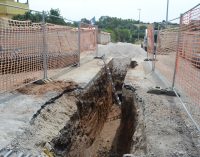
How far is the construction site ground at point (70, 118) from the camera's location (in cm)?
500

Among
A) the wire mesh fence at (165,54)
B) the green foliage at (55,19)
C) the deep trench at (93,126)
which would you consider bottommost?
the deep trench at (93,126)

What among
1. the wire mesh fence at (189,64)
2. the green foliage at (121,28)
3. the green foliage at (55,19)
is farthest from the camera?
the green foliage at (121,28)

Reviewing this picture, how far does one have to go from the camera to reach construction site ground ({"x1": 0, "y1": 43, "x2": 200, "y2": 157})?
16.4ft

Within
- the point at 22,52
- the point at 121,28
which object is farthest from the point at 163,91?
the point at 121,28

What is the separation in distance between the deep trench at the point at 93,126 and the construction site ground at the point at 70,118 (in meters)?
0.08

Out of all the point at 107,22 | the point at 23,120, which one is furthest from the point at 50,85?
the point at 107,22

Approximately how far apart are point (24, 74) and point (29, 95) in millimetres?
2140

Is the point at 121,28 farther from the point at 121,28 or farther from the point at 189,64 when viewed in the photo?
the point at 189,64

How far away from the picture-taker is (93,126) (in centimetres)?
1020

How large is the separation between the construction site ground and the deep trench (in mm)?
82

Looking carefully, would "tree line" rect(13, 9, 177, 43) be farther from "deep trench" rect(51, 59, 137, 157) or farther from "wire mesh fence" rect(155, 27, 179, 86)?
"deep trench" rect(51, 59, 137, 157)

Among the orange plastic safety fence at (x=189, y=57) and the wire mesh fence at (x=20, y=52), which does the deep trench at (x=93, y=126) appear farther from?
the wire mesh fence at (x=20, y=52)

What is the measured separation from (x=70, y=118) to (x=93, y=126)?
294cm

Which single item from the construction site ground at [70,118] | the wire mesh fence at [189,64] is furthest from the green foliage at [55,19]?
the wire mesh fence at [189,64]
